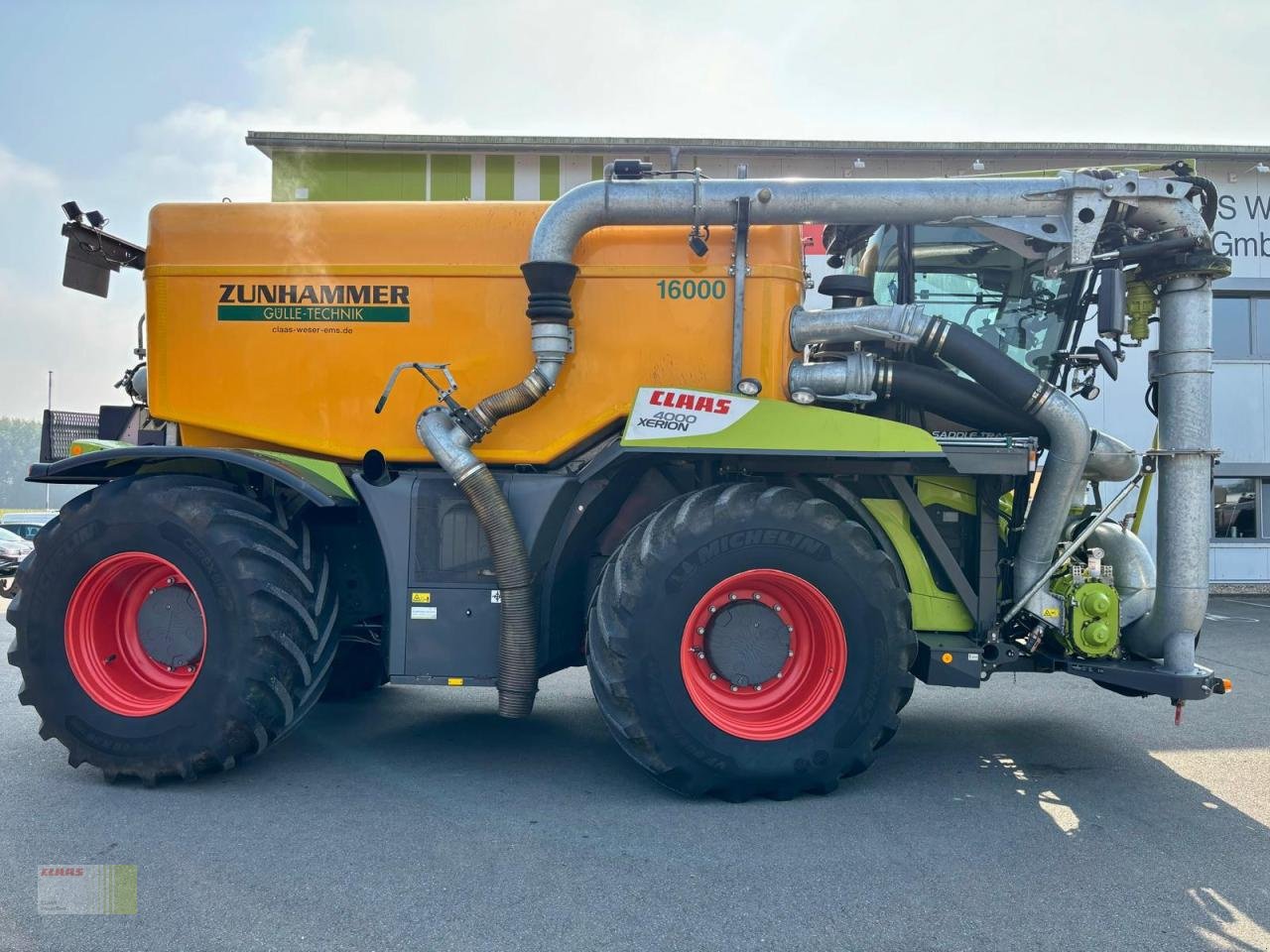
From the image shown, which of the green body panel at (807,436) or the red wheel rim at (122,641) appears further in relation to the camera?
the red wheel rim at (122,641)

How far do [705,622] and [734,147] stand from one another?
36.3ft

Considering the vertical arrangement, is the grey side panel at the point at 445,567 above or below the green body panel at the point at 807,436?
below

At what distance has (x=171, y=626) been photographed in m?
4.65

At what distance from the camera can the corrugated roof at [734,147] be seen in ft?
45.6

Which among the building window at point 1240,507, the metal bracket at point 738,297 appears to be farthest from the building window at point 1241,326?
the metal bracket at point 738,297

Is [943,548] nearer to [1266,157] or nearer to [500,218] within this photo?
[500,218]

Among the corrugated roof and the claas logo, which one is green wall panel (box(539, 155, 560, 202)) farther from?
the claas logo

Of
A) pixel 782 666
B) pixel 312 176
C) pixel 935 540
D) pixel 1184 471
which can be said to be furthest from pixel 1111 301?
pixel 312 176

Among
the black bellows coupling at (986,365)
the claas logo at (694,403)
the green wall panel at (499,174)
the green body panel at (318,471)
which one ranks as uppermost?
the green wall panel at (499,174)

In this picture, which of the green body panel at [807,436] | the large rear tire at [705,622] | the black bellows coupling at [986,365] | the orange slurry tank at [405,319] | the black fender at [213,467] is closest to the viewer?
the large rear tire at [705,622]

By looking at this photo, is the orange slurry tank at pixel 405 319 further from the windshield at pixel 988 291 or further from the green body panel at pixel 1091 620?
the green body panel at pixel 1091 620

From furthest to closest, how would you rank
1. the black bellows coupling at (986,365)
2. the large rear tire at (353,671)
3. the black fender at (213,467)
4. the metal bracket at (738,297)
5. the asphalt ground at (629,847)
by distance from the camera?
the large rear tire at (353,671)
the metal bracket at (738,297)
the black bellows coupling at (986,365)
the black fender at (213,467)
the asphalt ground at (629,847)

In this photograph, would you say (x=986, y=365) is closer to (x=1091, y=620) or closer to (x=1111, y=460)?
(x=1111, y=460)

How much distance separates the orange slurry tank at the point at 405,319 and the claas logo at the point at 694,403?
35 centimetres
